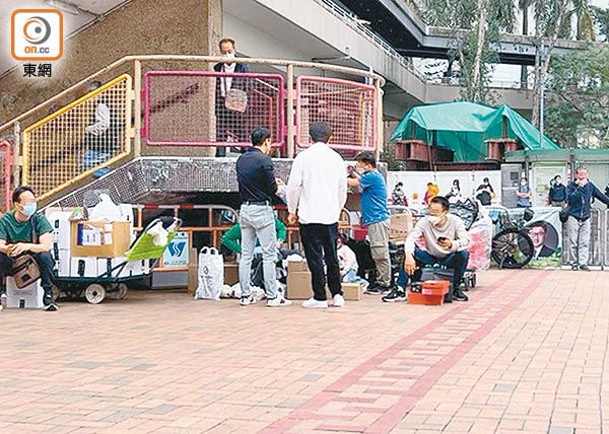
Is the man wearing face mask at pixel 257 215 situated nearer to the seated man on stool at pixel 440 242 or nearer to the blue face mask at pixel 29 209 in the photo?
the seated man on stool at pixel 440 242

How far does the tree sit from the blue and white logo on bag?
116 feet

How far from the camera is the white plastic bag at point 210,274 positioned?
1044cm

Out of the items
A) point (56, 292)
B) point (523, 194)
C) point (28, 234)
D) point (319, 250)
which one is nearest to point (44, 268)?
point (28, 234)

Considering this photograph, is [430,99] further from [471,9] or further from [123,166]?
[123,166]

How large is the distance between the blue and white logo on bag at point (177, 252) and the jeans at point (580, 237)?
712cm

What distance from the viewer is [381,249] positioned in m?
11.2

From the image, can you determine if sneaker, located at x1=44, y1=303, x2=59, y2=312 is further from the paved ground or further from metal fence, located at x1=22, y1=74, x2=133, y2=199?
metal fence, located at x1=22, y1=74, x2=133, y2=199

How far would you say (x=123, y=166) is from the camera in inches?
421

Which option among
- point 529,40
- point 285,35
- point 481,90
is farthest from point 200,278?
point 529,40

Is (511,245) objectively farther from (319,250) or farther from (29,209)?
(29,209)

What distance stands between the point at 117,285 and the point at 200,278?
3.05ft

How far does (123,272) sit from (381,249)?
3052mm

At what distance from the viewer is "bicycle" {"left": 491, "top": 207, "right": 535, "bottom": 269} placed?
15.6 meters

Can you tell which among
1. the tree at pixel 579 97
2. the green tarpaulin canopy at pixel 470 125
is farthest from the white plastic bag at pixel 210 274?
the tree at pixel 579 97
